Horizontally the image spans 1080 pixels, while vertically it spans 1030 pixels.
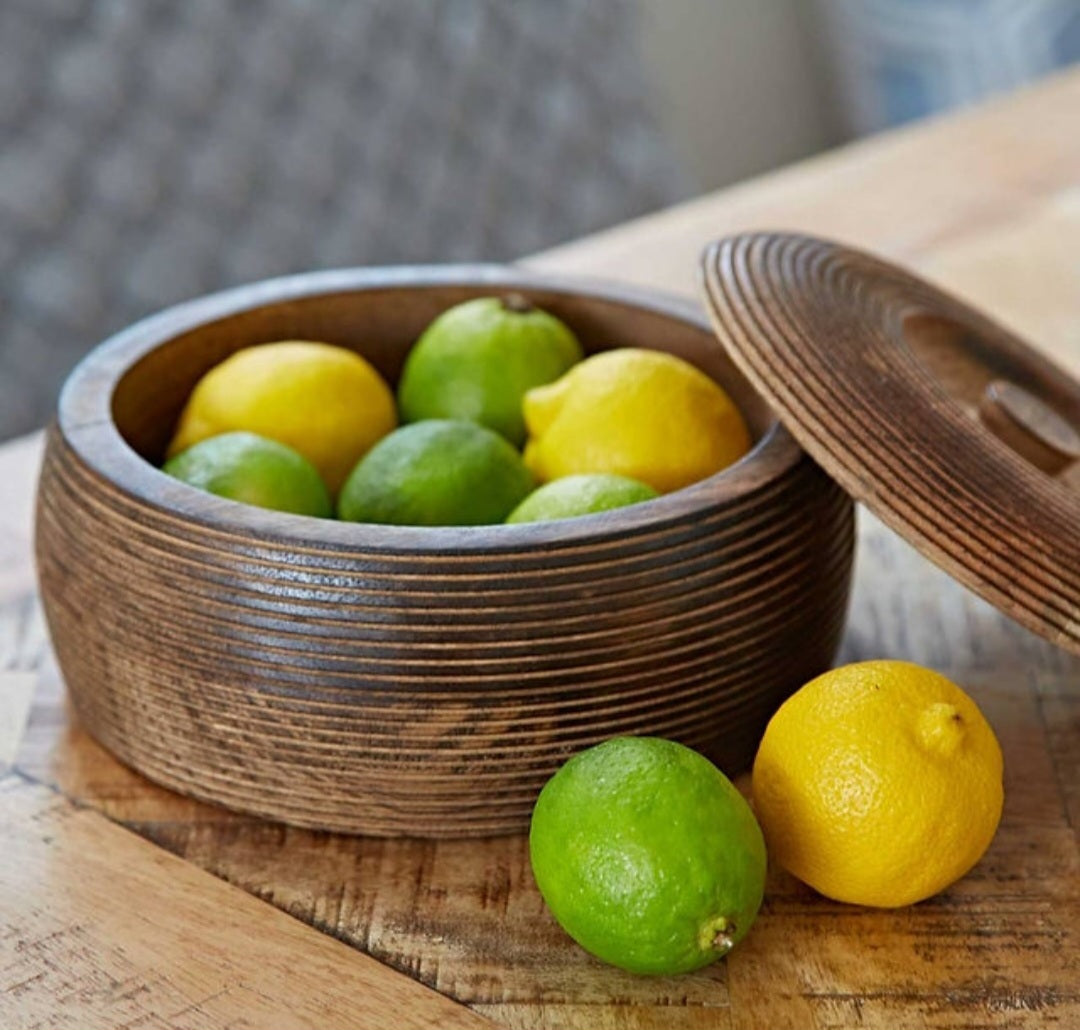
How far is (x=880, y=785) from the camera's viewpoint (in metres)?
0.65

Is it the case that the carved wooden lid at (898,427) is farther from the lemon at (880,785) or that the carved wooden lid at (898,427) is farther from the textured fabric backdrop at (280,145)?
the textured fabric backdrop at (280,145)

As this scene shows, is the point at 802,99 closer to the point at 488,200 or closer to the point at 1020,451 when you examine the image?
the point at 488,200

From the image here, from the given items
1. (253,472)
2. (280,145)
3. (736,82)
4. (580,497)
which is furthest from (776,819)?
(736,82)

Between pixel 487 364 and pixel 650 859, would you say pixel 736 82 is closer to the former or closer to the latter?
pixel 487 364

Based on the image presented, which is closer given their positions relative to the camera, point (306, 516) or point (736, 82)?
point (306, 516)

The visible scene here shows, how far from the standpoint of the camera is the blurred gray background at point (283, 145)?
1829mm

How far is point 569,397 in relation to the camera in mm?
817

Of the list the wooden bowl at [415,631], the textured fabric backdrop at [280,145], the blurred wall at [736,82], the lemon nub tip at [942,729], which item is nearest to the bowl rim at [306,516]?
the wooden bowl at [415,631]

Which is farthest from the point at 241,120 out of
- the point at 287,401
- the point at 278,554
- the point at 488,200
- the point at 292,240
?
the point at 278,554

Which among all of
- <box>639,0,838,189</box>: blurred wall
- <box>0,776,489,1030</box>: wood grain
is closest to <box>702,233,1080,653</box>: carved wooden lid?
<box>0,776,489,1030</box>: wood grain

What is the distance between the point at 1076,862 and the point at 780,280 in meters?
0.29

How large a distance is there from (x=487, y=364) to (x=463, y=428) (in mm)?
79

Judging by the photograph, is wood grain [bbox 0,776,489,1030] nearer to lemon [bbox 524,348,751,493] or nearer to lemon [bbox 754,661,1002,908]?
lemon [bbox 754,661,1002,908]

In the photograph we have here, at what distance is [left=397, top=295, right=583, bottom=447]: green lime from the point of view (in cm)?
86
